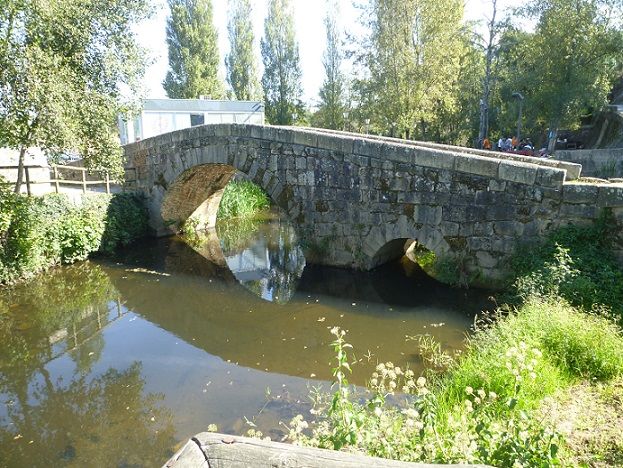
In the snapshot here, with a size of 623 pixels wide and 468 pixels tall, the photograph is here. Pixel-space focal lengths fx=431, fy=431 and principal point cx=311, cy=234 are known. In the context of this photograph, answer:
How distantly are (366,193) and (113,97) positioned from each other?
5.76 meters

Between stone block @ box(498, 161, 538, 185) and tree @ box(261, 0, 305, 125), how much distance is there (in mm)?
25605

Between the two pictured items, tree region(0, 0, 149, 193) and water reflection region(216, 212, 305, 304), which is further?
water reflection region(216, 212, 305, 304)

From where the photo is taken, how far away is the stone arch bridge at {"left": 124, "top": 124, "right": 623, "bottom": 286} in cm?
660

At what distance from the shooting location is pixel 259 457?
59.9 inches

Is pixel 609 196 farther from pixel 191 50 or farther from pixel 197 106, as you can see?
pixel 191 50

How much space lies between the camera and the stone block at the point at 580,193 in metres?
6.19

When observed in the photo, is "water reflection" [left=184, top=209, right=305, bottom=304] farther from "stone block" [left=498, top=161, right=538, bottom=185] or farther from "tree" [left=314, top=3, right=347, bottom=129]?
"tree" [left=314, top=3, right=347, bottom=129]

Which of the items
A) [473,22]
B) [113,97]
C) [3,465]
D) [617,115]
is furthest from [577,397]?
[473,22]

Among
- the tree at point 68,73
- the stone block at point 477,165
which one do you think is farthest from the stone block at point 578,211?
the tree at point 68,73

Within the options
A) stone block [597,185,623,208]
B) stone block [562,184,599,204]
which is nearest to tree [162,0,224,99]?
stone block [562,184,599,204]

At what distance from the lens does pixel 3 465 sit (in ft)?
12.6

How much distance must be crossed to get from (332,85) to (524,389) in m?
28.0

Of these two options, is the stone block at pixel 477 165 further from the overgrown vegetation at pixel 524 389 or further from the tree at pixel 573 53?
the tree at pixel 573 53

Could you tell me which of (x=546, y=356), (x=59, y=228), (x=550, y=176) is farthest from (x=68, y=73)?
(x=546, y=356)
